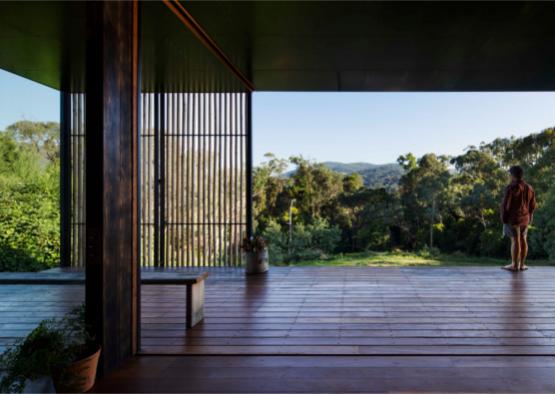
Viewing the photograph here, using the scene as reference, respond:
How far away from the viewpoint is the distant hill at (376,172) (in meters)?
13.8

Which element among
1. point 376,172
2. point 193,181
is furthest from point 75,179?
point 376,172

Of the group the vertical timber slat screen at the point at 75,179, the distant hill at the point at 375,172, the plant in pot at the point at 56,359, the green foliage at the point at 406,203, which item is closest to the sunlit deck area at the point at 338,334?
the plant in pot at the point at 56,359

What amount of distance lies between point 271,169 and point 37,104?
9416 mm

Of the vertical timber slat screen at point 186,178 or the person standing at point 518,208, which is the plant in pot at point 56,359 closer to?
the vertical timber slat screen at point 186,178

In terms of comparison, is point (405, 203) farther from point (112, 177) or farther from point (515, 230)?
point (112, 177)

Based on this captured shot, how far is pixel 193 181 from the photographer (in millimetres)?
5777

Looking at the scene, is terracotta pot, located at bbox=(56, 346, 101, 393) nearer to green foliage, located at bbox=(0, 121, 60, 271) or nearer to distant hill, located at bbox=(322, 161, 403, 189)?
green foliage, located at bbox=(0, 121, 60, 271)

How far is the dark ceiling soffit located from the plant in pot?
2.39 m

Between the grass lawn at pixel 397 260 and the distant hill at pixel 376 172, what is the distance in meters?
2.45

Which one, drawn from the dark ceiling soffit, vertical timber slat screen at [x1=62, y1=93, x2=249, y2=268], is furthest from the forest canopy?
the dark ceiling soffit

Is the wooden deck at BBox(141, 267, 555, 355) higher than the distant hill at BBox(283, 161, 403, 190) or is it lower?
lower

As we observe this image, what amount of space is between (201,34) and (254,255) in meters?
2.86

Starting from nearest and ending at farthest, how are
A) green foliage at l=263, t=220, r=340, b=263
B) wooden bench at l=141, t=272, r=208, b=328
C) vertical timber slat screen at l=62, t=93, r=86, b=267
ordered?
wooden bench at l=141, t=272, r=208, b=328 → vertical timber slat screen at l=62, t=93, r=86, b=267 → green foliage at l=263, t=220, r=340, b=263

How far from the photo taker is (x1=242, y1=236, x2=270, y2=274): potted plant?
17.3ft
